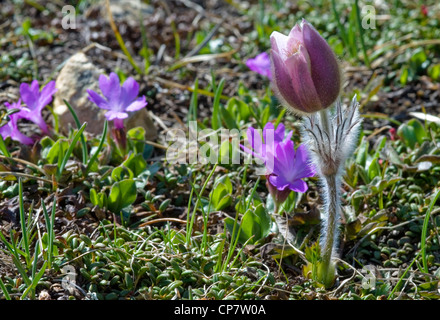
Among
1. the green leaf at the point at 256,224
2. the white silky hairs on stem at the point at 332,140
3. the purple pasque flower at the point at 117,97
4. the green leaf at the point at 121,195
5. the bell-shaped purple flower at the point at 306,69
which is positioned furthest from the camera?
the purple pasque flower at the point at 117,97

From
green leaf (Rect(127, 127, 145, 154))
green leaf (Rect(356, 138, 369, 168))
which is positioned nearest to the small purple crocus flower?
green leaf (Rect(356, 138, 369, 168))

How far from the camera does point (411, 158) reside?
2.86 m

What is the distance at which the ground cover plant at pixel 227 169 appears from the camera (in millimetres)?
2129

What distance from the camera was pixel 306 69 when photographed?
1.75 meters

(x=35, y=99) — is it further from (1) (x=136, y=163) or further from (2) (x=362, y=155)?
(2) (x=362, y=155)

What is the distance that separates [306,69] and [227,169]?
1257mm

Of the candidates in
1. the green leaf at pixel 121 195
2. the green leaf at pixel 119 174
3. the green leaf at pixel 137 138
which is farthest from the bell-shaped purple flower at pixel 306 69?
the green leaf at pixel 137 138

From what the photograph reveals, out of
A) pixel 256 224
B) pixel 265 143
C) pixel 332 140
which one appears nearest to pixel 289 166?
pixel 265 143

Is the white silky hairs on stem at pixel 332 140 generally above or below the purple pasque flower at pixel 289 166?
above

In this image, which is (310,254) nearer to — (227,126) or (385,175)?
(385,175)

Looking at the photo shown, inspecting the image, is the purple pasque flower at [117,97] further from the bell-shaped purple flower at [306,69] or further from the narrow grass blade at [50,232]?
the bell-shaped purple flower at [306,69]

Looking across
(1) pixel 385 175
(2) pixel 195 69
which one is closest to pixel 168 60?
(2) pixel 195 69

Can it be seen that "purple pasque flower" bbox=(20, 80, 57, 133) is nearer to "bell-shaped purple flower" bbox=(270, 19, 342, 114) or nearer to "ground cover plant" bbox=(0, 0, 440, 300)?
"ground cover plant" bbox=(0, 0, 440, 300)
